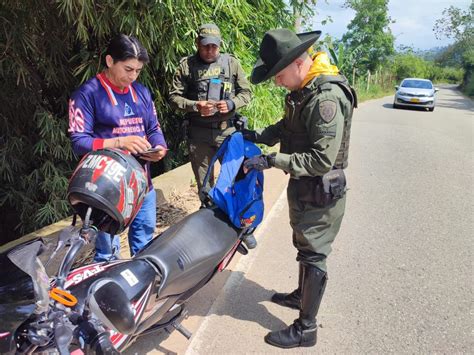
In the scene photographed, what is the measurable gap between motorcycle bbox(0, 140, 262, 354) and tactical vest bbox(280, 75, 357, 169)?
597 mm

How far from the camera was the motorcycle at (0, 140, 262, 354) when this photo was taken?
122 cm

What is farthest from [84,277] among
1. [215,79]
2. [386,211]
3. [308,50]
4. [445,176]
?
[445,176]

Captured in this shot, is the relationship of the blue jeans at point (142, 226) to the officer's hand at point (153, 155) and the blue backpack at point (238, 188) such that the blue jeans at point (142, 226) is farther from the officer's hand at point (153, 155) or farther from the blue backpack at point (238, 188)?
the blue backpack at point (238, 188)

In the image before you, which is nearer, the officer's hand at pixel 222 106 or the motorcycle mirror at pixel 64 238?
the motorcycle mirror at pixel 64 238

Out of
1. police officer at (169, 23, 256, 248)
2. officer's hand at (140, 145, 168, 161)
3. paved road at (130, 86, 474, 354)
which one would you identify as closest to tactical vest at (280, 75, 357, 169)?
officer's hand at (140, 145, 168, 161)

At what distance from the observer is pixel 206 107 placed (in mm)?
3584

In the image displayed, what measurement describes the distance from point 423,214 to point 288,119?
10.6ft

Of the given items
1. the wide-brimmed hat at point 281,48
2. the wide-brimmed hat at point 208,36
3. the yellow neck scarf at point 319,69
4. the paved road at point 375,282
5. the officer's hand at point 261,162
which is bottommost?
the paved road at point 375,282

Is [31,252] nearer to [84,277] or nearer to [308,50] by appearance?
[84,277]

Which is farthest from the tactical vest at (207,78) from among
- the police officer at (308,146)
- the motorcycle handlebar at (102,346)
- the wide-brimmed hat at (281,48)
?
the motorcycle handlebar at (102,346)

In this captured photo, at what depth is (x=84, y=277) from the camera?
1890 millimetres

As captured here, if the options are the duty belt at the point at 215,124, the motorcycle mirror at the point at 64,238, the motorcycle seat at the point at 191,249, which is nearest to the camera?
the motorcycle mirror at the point at 64,238

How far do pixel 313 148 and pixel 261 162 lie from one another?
0.30m

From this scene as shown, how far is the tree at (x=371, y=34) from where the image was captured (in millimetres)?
28203
